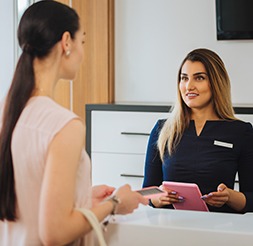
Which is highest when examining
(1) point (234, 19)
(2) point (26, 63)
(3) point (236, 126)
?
(1) point (234, 19)

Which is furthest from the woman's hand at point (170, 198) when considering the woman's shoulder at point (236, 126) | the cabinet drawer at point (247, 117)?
the cabinet drawer at point (247, 117)

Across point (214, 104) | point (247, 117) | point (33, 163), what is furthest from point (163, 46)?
point (33, 163)

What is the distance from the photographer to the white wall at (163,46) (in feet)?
13.0

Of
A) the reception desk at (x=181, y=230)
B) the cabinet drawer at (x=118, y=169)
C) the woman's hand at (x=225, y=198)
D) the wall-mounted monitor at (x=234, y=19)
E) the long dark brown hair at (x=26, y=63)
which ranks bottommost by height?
the cabinet drawer at (x=118, y=169)

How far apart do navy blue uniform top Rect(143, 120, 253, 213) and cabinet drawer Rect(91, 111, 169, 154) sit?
1.35m

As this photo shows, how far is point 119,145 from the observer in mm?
3771

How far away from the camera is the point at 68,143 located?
1250mm

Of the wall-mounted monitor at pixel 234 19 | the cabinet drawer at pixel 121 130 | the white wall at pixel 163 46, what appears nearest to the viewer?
the cabinet drawer at pixel 121 130

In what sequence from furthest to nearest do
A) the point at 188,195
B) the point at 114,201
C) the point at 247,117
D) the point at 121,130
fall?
1. the point at 121,130
2. the point at 247,117
3. the point at 188,195
4. the point at 114,201

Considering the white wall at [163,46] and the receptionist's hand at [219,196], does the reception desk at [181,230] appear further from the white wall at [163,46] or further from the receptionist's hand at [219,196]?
the white wall at [163,46]

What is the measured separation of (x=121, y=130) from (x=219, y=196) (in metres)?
1.74

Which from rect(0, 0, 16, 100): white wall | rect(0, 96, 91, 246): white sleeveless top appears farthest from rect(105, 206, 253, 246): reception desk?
rect(0, 0, 16, 100): white wall

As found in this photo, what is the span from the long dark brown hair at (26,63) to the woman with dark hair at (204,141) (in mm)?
910

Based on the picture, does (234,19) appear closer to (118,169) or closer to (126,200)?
(118,169)
